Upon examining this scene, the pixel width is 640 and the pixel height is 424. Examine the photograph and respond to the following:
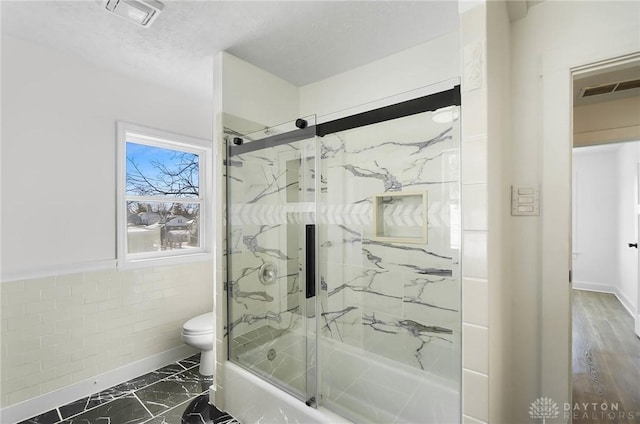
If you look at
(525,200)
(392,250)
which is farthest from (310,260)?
(525,200)

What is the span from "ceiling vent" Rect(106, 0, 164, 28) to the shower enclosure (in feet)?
2.68

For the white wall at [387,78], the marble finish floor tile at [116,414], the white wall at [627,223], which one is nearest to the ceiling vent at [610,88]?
the white wall at [387,78]

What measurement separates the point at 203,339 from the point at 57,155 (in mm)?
1681

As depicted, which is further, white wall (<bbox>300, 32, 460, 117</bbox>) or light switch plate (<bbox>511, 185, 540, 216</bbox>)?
white wall (<bbox>300, 32, 460, 117</bbox>)

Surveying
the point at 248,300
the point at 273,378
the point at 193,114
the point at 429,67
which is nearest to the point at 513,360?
the point at 273,378

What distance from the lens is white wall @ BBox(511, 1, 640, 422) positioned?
4.79ft

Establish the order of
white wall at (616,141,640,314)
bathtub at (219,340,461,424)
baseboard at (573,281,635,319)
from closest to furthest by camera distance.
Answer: bathtub at (219,340,461,424), white wall at (616,141,640,314), baseboard at (573,281,635,319)

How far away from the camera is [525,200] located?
1535 millimetres

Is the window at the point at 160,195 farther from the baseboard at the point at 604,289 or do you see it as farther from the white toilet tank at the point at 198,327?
the baseboard at the point at 604,289

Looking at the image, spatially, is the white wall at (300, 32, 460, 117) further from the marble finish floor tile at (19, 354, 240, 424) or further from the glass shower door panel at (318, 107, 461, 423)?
the marble finish floor tile at (19, 354, 240, 424)

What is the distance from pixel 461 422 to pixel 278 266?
51.4 inches

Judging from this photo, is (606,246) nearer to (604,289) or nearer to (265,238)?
(604,289)

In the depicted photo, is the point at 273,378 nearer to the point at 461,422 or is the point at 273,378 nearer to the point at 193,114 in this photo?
the point at 461,422

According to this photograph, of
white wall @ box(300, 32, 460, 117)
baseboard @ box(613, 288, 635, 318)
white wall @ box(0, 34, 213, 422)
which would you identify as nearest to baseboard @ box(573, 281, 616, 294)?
baseboard @ box(613, 288, 635, 318)
